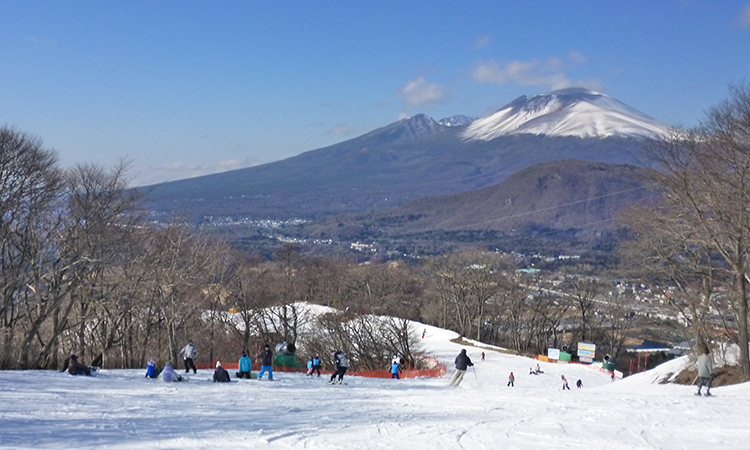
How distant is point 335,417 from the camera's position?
43.1 ft

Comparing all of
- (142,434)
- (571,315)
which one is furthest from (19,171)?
(571,315)

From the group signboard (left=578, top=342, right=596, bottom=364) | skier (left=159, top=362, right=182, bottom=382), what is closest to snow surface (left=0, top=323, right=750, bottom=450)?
skier (left=159, top=362, right=182, bottom=382)

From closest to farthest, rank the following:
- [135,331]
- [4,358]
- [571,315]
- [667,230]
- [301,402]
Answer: [301,402], [4,358], [667,230], [135,331], [571,315]

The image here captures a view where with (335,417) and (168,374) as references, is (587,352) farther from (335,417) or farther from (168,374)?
(335,417)

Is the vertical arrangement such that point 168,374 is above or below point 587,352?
below

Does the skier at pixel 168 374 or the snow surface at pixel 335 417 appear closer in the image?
the snow surface at pixel 335 417

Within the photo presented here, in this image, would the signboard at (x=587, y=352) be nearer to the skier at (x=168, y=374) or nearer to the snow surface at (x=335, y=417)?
the snow surface at (x=335, y=417)

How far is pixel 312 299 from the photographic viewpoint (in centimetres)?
6812

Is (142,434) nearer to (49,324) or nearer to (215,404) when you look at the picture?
(215,404)

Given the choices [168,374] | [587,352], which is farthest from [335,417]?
[587,352]

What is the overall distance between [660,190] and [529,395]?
961cm

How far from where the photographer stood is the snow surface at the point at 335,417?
10.5 meters

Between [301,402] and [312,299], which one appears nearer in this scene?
[301,402]

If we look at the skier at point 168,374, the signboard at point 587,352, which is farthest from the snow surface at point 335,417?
the signboard at point 587,352
